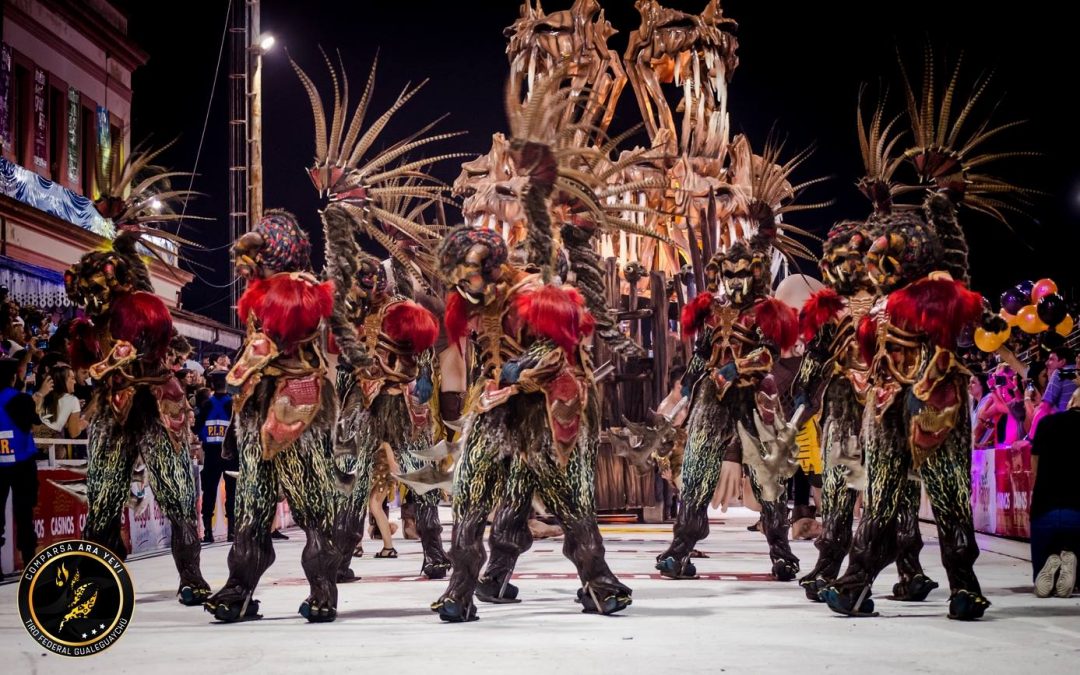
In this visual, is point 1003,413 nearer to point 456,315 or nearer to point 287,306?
point 456,315

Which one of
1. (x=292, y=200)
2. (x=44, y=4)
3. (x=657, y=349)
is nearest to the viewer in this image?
(x=657, y=349)

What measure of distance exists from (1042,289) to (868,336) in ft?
22.4

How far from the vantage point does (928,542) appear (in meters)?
12.6

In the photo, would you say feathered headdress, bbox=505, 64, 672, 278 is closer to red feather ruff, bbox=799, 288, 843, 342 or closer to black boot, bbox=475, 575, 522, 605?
red feather ruff, bbox=799, 288, 843, 342

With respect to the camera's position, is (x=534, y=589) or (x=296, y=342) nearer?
(x=296, y=342)

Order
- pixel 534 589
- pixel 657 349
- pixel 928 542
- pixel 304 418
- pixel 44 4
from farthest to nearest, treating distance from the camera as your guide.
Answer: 1. pixel 44 4
2. pixel 657 349
3. pixel 928 542
4. pixel 534 589
5. pixel 304 418

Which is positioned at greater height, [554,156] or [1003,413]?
[554,156]

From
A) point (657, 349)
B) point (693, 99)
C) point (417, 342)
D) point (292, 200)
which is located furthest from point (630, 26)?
point (417, 342)

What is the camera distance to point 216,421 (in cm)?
1340

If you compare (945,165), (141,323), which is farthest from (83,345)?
(945,165)

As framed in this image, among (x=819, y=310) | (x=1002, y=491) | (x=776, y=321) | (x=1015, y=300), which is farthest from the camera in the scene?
(x=1015, y=300)

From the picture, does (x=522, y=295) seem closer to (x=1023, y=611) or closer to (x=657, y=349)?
(x=1023, y=611)

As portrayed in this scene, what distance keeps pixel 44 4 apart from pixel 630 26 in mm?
11270

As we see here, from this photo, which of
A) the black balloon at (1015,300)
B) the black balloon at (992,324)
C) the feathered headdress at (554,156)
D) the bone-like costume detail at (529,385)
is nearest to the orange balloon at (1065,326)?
the black balloon at (1015,300)
